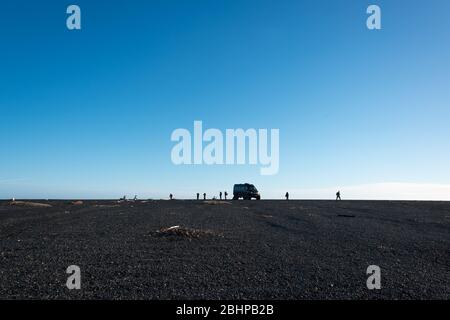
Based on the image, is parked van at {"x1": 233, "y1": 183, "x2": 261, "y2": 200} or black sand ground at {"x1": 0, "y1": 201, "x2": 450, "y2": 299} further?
parked van at {"x1": 233, "y1": 183, "x2": 261, "y2": 200}

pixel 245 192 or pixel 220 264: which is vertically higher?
pixel 245 192

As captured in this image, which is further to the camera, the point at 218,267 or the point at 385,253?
the point at 385,253

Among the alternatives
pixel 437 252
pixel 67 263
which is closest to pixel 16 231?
pixel 67 263

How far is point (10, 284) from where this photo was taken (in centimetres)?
909

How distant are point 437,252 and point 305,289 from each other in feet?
28.2

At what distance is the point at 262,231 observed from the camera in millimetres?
20188

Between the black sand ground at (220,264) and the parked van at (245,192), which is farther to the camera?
the parked van at (245,192)

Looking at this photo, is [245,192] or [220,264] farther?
[245,192]
